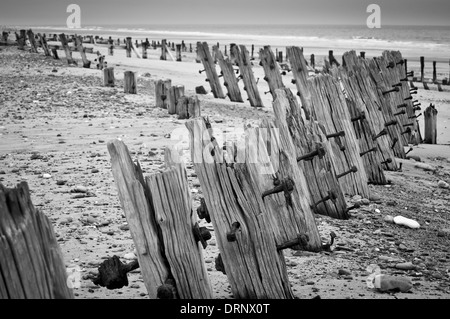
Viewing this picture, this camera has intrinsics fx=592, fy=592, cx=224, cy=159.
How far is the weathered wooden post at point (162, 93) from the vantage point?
37.0 ft

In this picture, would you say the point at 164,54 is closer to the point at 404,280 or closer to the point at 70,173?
the point at 70,173

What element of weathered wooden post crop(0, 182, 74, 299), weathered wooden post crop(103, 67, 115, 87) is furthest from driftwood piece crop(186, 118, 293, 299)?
weathered wooden post crop(103, 67, 115, 87)

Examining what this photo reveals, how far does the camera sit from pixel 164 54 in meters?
32.0

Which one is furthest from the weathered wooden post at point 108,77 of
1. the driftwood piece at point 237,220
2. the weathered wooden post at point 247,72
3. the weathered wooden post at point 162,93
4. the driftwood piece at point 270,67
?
the driftwood piece at point 237,220

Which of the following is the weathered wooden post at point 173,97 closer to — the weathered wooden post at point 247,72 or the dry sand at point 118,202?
the dry sand at point 118,202

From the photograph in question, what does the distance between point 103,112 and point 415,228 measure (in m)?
6.94

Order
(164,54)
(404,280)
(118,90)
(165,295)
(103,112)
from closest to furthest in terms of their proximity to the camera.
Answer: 1. (165,295)
2. (404,280)
3. (103,112)
4. (118,90)
5. (164,54)

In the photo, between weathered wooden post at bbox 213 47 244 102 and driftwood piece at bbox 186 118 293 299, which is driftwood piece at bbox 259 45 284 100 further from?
driftwood piece at bbox 186 118 293 299

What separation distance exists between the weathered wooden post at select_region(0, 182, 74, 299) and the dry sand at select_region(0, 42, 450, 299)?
4.44 feet

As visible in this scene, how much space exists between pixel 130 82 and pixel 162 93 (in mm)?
2248

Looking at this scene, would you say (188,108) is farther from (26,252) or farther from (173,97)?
(26,252)

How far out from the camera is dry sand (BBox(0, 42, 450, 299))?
14.2 ft

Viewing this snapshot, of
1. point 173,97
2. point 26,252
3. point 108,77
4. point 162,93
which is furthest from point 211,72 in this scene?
point 26,252

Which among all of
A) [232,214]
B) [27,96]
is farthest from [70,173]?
[27,96]
